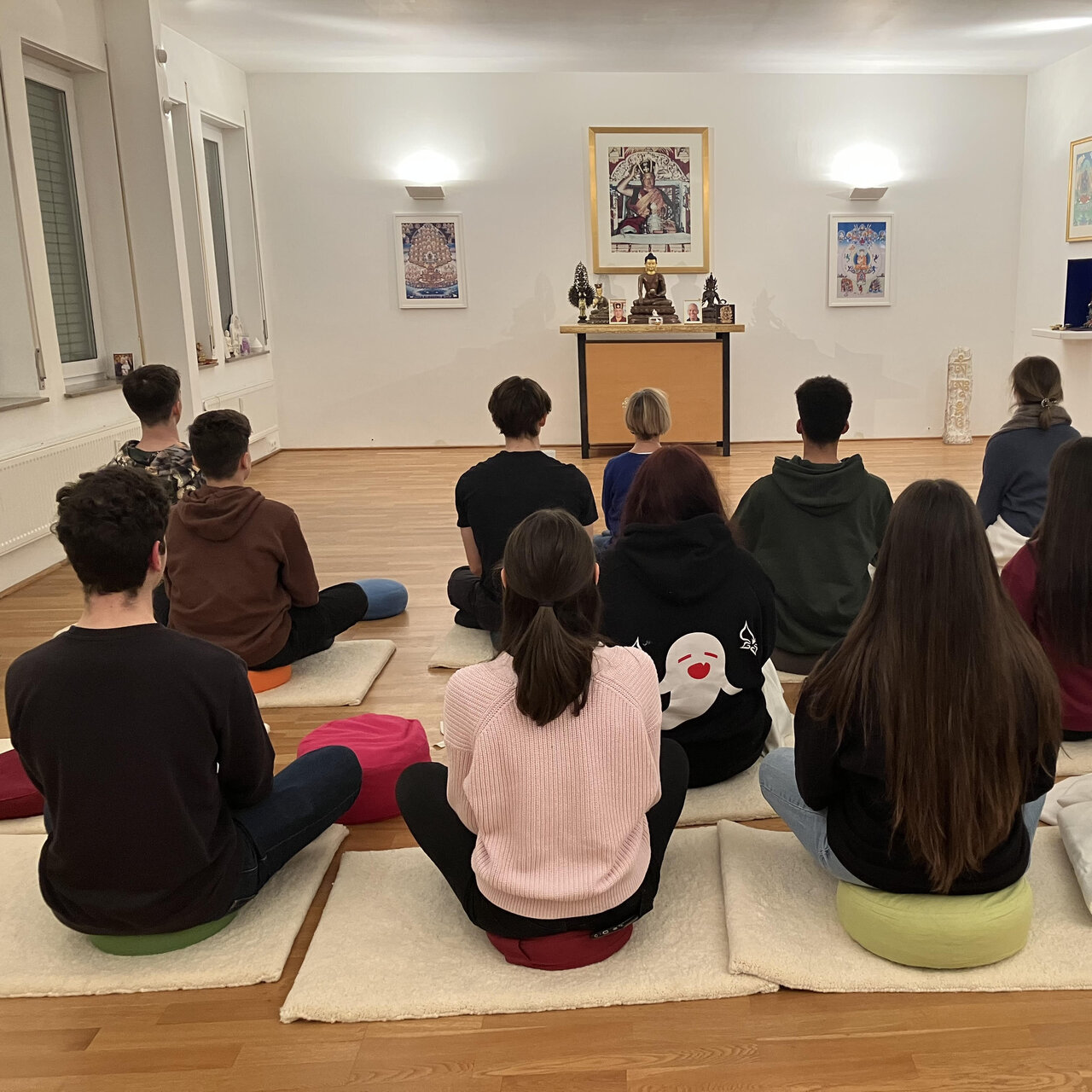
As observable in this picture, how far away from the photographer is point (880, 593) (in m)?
1.79

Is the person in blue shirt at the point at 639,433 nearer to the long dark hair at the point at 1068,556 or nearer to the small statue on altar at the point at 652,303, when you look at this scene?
the long dark hair at the point at 1068,556

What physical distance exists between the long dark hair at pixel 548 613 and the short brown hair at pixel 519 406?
1895 millimetres

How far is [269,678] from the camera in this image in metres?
3.45

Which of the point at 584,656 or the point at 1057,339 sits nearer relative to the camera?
the point at 584,656

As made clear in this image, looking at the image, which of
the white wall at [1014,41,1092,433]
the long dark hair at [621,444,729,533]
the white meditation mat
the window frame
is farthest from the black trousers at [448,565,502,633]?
the white wall at [1014,41,1092,433]

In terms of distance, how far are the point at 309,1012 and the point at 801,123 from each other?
27.0 feet

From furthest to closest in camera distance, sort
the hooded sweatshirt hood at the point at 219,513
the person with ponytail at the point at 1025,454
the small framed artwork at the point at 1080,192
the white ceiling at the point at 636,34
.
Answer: the small framed artwork at the point at 1080,192, the white ceiling at the point at 636,34, the person with ponytail at the point at 1025,454, the hooded sweatshirt hood at the point at 219,513

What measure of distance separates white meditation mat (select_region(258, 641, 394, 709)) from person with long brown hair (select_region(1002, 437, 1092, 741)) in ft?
6.54

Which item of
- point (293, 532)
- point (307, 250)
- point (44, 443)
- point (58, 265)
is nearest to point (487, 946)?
point (293, 532)

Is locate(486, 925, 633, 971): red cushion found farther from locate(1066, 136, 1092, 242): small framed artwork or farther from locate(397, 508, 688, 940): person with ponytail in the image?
locate(1066, 136, 1092, 242): small framed artwork

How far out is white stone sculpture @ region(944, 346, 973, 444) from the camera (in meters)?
8.68

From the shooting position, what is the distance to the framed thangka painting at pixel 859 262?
28.3 feet

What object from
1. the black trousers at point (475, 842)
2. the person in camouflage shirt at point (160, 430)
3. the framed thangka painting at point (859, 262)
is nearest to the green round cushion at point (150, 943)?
the black trousers at point (475, 842)

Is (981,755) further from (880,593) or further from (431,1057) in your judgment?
(431,1057)
